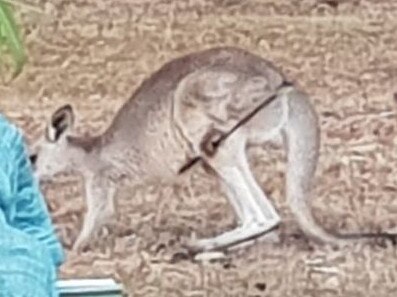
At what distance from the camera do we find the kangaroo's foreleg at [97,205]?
5.96 ft

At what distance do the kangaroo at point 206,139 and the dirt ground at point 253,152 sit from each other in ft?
0.06

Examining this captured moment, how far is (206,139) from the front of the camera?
1.83 m

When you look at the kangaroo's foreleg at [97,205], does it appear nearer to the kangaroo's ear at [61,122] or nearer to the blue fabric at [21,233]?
the kangaroo's ear at [61,122]

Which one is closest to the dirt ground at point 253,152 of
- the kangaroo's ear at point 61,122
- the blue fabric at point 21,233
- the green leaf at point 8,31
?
the kangaroo's ear at point 61,122

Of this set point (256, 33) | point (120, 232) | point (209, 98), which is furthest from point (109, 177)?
point (256, 33)

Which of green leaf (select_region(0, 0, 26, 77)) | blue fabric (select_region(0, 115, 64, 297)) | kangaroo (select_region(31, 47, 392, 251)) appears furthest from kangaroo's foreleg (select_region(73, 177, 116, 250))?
green leaf (select_region(0, 0, 26, 77))

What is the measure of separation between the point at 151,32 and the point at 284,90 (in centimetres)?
23

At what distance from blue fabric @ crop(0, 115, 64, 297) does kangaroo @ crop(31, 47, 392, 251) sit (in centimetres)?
88

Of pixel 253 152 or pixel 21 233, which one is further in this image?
pixel 253 152

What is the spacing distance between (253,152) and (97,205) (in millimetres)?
255

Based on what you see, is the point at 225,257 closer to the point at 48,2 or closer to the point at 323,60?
the point at 323,60

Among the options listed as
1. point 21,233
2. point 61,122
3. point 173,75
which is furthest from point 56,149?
point 21,233

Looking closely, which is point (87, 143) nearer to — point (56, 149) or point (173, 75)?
point (56, 149)

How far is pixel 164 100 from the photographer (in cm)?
182
